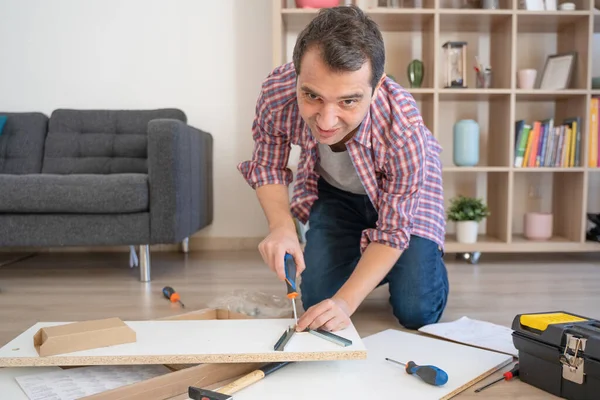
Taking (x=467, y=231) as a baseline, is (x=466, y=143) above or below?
above

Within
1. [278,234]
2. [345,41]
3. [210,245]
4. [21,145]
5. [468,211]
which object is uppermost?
[345,41]

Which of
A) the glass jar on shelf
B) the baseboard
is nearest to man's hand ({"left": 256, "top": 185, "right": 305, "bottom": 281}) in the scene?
the glass jar on shelf

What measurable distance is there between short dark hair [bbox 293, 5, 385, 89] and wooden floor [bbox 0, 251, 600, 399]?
0.68 meters

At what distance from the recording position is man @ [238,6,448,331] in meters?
1.05

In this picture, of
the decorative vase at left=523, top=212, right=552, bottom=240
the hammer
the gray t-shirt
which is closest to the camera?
the hammer

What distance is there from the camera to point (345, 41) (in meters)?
1.02

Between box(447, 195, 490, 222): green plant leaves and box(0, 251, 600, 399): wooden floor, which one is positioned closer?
A: box(0, 251, 600, 399): wooden floor

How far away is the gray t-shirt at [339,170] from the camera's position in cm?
153

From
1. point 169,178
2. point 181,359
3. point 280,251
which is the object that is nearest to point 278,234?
point 280,251

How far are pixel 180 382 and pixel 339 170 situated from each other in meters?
0.77

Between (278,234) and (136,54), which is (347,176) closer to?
(278,234)

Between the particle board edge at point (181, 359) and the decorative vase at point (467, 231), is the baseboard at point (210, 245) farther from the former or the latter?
the particle board edge at point (181, 359)

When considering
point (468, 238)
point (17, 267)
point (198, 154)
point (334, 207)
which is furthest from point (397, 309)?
point (17, 267)

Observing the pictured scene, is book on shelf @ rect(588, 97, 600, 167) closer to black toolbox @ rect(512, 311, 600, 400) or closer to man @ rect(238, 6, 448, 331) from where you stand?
man @ rect(238, 6, 448, 331)
